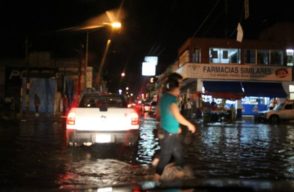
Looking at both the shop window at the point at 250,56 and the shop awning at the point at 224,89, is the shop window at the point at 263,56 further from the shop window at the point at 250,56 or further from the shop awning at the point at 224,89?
the shop awning at the point at 224,89

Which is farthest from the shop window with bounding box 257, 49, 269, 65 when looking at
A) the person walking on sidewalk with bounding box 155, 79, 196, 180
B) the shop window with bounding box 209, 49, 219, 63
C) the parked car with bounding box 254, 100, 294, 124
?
the person walking on sidewalk with bounding box 155, 79, 196, 180

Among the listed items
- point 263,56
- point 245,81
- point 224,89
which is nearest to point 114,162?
point 224,89

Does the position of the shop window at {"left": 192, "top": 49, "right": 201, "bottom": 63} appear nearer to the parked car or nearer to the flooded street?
the parked car

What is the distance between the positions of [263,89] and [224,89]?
3.93 m

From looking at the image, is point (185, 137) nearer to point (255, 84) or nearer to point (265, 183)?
point (265, 183)

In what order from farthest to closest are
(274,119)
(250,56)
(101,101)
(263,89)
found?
(250,56) < (263,89) < (274,119) < (101,101)

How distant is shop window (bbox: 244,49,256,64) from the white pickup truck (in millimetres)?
38436

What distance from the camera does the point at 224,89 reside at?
48062 millimetres

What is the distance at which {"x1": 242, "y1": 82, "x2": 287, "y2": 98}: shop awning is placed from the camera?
48656 millimetres

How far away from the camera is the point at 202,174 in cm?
1091

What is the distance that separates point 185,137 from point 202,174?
6.85 feet

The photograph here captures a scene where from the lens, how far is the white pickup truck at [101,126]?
44.0ft

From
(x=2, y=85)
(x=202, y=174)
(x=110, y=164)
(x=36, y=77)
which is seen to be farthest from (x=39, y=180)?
(x=2, y=85)

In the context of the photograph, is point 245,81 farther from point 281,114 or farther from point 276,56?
point 281,114
